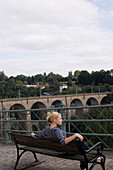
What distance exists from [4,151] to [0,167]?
1085 mm

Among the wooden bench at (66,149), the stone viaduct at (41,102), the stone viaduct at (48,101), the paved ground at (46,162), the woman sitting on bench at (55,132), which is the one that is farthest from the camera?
the stone viaduct at (48,101)

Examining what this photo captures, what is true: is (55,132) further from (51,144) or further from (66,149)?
(66,149)

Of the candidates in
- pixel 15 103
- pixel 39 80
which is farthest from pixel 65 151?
pixel 39 80

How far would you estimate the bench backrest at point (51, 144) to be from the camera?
117 inches

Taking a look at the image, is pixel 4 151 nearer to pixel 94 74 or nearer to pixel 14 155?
pixel 14 155

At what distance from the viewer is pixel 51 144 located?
3.29 metres

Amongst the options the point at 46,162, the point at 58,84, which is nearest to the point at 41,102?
the point at 46,162

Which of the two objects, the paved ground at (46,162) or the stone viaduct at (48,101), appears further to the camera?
the stone viaduct at (48,101)

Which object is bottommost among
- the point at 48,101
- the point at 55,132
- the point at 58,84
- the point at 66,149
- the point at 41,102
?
the point at 41,102

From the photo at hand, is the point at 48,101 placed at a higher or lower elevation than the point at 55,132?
lower

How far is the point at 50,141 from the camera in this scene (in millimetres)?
3295

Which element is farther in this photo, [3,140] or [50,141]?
[3,140]

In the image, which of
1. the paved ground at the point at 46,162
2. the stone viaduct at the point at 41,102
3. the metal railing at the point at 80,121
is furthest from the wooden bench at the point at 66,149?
the stone viaduct at the point at 41,102

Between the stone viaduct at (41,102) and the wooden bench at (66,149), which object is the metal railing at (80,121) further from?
the stone viaduct at (41,102)
